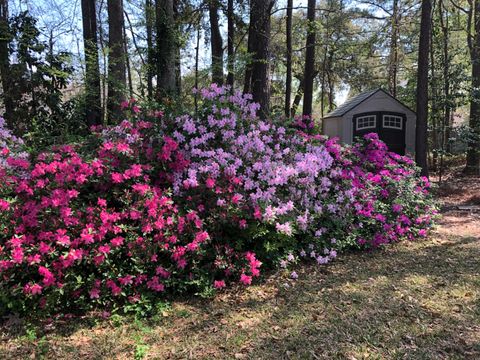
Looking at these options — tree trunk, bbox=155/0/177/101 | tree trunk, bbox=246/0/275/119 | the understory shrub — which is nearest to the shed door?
tree trunk, bbox=246/0/275/119

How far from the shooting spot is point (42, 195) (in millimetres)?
3395

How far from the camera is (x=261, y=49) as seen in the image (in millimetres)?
7512

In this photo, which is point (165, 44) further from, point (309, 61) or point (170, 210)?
point (309, 61)

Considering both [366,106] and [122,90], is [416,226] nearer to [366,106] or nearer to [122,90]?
[122,90]

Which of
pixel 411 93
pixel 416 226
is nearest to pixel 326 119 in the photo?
pixel 411 93

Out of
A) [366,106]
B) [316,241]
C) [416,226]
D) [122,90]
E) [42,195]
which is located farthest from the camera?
[366,106]

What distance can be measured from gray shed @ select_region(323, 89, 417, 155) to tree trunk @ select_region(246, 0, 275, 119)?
830cm

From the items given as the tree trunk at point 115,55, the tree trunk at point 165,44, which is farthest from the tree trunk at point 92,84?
the tree trunk at point 165,44

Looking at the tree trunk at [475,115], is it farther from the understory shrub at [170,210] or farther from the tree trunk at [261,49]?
the understory shrub at [170,210]

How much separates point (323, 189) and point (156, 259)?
2.38m

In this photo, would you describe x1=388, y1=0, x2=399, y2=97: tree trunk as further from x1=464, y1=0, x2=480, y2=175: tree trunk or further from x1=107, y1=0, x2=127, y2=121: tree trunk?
x1=107, y1=0, x2=127, y2=121: tree trunk

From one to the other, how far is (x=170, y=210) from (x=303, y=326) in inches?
60.3

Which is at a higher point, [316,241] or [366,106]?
[366,106]

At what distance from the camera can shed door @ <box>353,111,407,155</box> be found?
15070 mm
